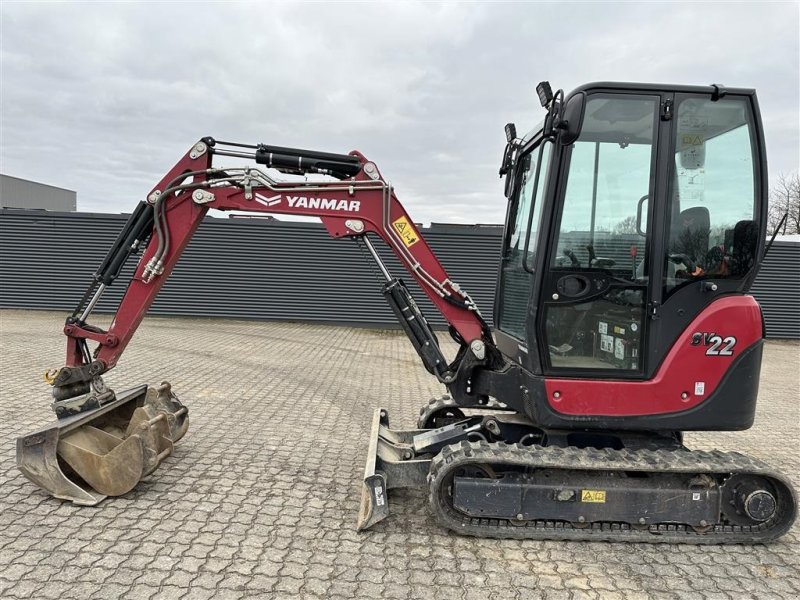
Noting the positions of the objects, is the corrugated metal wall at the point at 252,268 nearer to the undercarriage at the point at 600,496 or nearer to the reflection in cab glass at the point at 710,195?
the reflection in cab glass at the point at 710,195

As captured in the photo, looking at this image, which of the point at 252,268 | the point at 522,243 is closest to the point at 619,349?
the point at 522,243

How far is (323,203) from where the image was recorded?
402 cm

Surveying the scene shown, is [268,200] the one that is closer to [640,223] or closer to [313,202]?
[313,202]

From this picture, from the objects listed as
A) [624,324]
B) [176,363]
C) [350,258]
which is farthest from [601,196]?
[350,258]

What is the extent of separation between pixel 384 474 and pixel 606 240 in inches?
85.3

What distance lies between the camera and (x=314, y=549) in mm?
3246

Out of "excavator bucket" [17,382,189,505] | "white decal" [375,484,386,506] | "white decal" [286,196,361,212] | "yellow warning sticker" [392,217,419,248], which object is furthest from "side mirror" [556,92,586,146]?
"excavator bucket" [17,382,189,505]

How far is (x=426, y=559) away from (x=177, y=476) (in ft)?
7.19

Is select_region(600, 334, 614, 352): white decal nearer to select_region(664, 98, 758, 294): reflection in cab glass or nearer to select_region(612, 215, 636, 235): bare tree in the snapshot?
select_region(664, 98, 758, 294): reflection in cab glass

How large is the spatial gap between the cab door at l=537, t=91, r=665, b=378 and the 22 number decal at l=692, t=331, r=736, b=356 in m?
0.34

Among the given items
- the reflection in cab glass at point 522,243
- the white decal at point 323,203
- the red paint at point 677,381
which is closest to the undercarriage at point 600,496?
the red paint at point 677,381

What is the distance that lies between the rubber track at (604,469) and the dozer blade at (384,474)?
235 millimetres

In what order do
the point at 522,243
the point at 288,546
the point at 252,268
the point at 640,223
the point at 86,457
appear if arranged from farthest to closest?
the point at 252,268 < the point at 522,243 < the point at 86,457 < the point at 640,223 < the point at 288,546

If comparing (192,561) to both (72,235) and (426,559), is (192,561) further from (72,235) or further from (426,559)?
(72,235)
